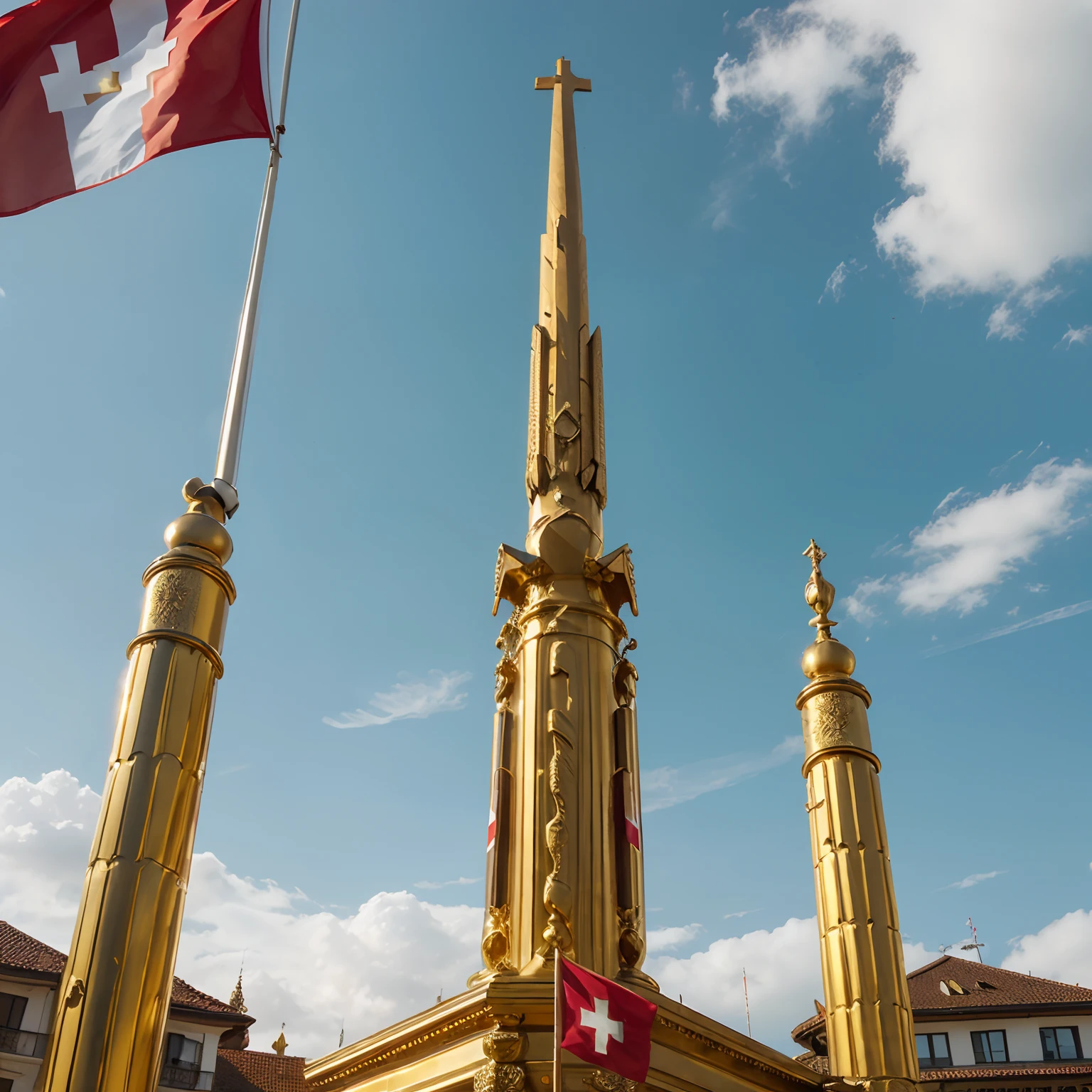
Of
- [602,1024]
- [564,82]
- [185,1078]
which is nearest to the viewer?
[602,1024]

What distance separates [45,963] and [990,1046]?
30.0 meters

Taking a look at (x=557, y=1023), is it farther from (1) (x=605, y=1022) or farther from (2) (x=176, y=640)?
(2) (x=176, y=640)

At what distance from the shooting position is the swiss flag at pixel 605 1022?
26.0 ft

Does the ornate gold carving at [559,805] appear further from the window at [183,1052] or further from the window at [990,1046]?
the window at [990,1046]

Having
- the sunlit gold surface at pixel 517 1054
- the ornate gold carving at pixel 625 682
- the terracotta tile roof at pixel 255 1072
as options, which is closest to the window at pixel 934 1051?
the terracotta tile roof at pixel 255 1072

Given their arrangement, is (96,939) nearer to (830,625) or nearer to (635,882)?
(635,882)

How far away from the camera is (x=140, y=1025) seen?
744 centimetres

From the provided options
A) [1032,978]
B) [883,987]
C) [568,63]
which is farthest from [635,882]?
[1032,978]

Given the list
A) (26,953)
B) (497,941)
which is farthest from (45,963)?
(497,941)

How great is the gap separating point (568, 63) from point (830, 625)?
9833mm

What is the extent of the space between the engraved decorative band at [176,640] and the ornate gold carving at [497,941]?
340 centimetres

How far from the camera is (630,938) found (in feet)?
32.1

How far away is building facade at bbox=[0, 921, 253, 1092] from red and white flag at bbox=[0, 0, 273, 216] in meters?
21.9

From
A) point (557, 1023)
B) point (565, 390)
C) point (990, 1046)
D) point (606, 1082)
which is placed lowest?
point (606, 1082)
